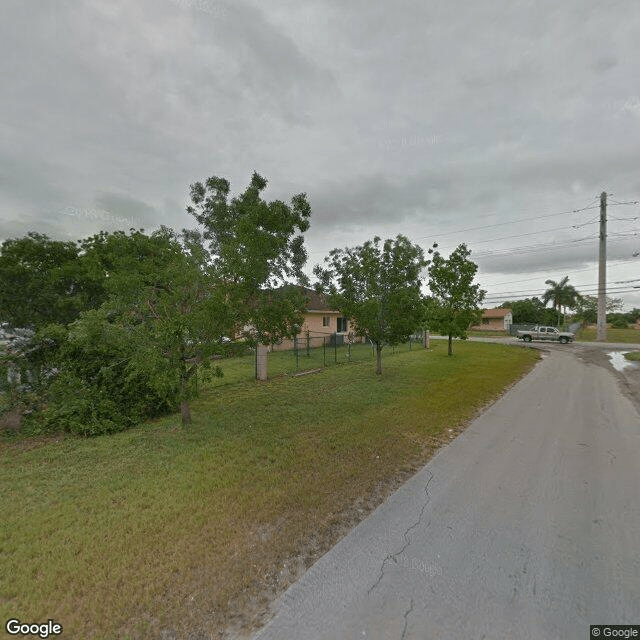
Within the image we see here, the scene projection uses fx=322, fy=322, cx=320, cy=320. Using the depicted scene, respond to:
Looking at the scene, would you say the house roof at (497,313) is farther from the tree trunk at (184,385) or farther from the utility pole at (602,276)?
the tree trunk at (184,385)

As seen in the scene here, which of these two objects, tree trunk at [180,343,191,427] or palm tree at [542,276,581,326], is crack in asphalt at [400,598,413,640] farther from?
palm tree at [542,276,581,326]

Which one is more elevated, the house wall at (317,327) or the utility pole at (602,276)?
the utility pole at (602,276)

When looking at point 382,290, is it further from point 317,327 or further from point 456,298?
point 317,327

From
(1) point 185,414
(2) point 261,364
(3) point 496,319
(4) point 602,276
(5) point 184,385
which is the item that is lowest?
(1) point 185,414

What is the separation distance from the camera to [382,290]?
1216cm

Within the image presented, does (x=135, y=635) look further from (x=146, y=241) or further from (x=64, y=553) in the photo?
(x=146, y=241)

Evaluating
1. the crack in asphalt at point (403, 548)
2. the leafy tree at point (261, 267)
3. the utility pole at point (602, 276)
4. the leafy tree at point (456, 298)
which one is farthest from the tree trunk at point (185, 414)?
the utility pole at point (602, 276)

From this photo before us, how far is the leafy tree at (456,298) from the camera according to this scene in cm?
1770

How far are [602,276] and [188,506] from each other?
4687 centimetres

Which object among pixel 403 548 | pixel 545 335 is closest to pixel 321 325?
pixel 403 548

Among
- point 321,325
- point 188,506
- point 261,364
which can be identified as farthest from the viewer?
point 321,325

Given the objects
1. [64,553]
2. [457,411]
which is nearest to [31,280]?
[64,553]

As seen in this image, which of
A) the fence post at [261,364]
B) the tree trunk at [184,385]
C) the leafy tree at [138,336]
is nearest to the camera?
the leafy tree at [138,336]

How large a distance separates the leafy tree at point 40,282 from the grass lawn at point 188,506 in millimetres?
3736
